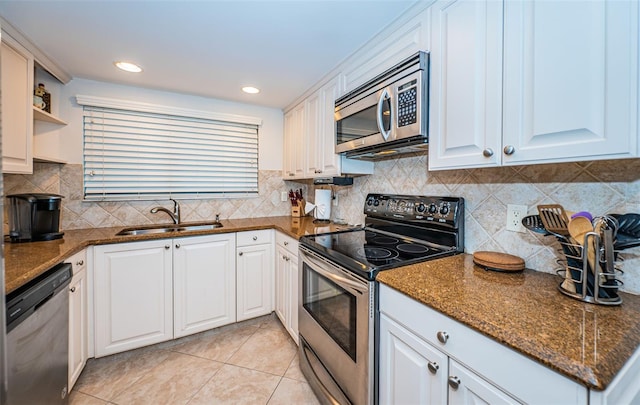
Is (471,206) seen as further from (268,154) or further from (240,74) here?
(268,154)

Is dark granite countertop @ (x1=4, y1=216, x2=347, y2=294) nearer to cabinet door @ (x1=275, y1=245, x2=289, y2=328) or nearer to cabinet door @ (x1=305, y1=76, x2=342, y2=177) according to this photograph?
cabinet door @ (x1=275, y1=245, x2=289, y2=328)

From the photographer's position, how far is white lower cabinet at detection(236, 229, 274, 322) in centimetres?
234

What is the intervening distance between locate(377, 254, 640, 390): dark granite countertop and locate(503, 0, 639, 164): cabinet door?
0.47 metres

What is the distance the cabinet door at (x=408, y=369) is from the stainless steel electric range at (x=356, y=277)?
0.06m

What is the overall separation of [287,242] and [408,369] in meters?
1.35

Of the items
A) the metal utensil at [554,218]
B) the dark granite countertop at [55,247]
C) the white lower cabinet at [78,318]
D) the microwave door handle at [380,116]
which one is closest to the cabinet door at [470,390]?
the metal utensil at [554,218]

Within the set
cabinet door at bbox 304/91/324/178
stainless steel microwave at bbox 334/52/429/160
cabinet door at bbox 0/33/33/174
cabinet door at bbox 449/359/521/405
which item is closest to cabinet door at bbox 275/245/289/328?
cabinet door at bbox 304/91/324/178

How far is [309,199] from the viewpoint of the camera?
315 cm

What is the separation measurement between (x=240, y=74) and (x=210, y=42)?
0.46 meters

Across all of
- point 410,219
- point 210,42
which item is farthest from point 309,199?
point 210,42

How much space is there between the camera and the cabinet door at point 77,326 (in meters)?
1.58

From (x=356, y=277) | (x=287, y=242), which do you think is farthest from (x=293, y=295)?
(x=356, y=277)

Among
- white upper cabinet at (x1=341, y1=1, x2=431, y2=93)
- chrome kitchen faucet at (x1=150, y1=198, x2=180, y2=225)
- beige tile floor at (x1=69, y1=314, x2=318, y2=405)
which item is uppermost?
white upper cabinet at (x1=341, y1=1, x2=431, y2=93)

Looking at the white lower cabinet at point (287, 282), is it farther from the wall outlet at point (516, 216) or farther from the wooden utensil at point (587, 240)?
the wooden utensil at point (587, 240)
